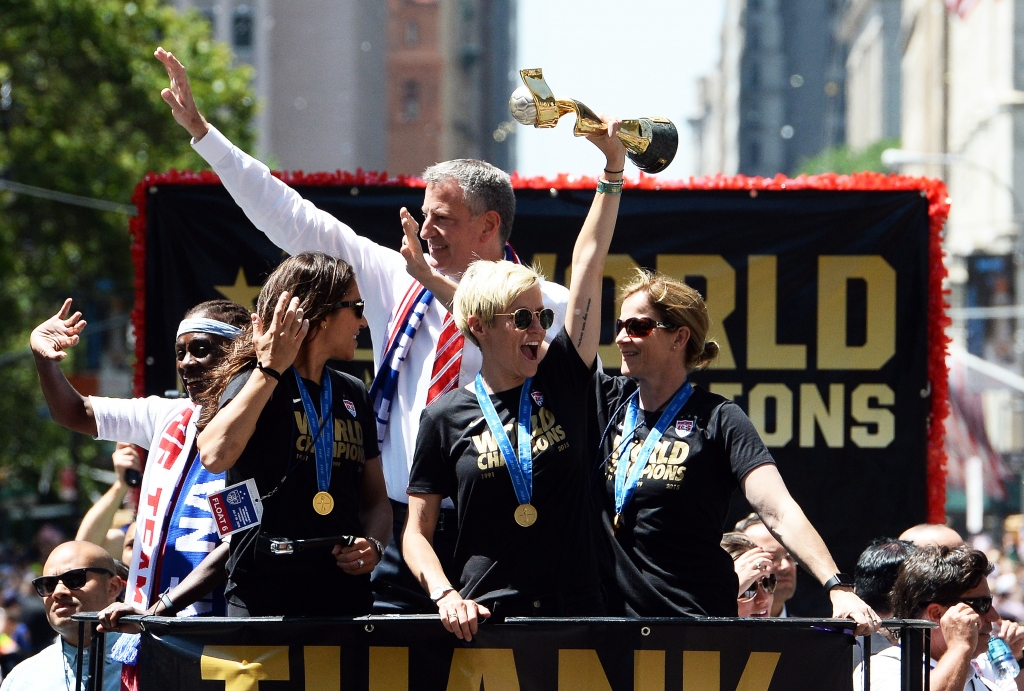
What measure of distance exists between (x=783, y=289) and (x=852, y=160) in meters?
72.9

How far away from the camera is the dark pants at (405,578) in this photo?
13.1 ft

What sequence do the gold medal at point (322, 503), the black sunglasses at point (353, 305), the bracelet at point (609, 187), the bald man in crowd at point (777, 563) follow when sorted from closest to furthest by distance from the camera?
the gold medal at point (322, 503) < the black sunglasses at point (353, 305) < the bracelet at point (609, 187) < the bald man in crowd at point (777, 563)

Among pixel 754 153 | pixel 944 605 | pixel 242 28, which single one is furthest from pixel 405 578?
pixel 754 153

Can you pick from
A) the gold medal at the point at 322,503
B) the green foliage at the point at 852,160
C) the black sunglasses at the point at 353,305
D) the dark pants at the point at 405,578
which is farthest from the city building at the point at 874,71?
the gold medal at the point at 322,503

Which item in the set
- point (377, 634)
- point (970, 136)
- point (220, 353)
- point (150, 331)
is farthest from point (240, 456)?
point (970, 136)

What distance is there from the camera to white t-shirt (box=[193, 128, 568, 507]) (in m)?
4.29

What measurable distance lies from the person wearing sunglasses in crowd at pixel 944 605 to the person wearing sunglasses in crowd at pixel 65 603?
257cm

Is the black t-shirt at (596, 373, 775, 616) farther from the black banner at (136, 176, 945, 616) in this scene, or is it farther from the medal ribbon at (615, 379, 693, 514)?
the black banner at (136, 176, 945, 616)

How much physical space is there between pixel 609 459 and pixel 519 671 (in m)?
0.68

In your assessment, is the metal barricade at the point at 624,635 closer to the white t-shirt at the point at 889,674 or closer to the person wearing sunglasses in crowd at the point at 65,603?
the white t-shirt at the point at 889,674

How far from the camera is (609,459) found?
13.1 feet

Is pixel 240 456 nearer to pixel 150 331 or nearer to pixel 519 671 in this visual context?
pixel 519 671

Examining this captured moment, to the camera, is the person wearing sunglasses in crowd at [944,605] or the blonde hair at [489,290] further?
the person wearing sunglasses in crowd at [944,605]

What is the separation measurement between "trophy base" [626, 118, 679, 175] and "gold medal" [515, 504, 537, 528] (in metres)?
1.09
